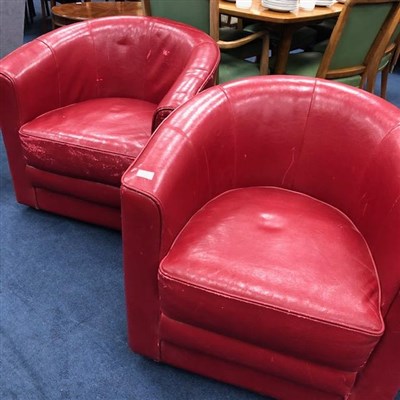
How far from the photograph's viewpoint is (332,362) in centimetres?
100

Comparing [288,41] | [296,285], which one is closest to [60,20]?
[288,41]

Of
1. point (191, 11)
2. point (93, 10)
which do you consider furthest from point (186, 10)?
point (93, 10)

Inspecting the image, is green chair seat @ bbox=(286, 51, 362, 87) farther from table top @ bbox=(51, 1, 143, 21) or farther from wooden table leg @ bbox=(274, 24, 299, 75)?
table top @ bbox=(51, 1, 143, 21)

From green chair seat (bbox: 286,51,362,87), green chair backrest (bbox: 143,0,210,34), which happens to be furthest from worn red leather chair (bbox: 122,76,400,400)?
green chair seat (bbox: 286,51,362,87)

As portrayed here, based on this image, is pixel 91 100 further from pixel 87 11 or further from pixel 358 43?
pixel 358 43

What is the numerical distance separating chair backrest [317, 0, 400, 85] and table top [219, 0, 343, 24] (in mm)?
192

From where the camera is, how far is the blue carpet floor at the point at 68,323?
4.12 feet

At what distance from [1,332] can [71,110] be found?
899 mm

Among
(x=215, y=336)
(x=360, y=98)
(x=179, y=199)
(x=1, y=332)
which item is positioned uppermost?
(x=360, y=98)

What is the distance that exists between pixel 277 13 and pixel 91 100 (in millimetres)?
1083

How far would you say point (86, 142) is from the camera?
155 cm

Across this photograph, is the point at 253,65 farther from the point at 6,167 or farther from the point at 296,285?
the point at 296,285

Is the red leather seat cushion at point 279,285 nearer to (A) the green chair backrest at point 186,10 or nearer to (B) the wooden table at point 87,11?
(A) the green chair backrest at point 186,10

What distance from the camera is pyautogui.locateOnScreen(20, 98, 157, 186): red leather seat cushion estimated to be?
154cm
